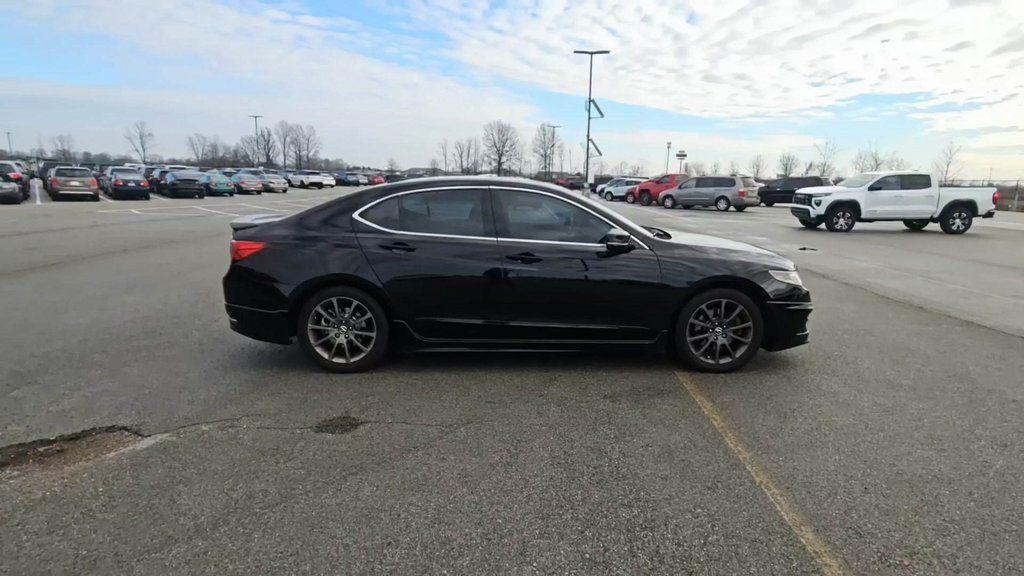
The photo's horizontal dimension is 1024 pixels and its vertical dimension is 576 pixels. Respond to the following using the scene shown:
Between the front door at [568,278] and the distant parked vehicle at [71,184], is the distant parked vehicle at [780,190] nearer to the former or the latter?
the front door at [568,278]

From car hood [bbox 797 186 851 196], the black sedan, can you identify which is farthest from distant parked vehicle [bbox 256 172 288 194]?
the black sedan


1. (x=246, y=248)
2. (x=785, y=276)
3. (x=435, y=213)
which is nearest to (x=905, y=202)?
(x=785, y=276)

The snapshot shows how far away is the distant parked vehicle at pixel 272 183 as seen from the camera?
44625mm

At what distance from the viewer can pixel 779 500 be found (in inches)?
116

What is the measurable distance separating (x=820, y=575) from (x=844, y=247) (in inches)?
560

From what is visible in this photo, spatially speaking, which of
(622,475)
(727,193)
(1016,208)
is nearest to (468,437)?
(622,475)

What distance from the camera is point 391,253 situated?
4.67 metres

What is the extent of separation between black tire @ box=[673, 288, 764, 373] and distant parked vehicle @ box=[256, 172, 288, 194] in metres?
45.1

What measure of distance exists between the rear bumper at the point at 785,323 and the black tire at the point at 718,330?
10cm

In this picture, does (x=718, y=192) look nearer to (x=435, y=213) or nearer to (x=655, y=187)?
(x=655, y=187)

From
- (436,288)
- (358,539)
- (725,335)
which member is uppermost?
(436,288)

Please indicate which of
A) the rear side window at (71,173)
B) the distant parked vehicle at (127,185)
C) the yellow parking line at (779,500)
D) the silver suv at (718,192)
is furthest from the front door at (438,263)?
the distant parked vehicle at (127,185)

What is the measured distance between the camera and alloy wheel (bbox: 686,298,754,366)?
477 cm

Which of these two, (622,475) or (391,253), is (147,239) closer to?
(391,253)
